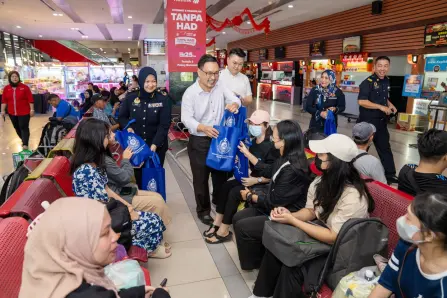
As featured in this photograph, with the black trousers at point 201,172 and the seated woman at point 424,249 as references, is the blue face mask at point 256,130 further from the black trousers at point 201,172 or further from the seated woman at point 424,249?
the seated woman at point 424,249

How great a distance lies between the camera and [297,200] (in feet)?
8.30

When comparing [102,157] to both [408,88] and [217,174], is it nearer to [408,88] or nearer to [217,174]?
[217,174]

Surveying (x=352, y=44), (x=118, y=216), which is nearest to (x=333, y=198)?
(x=118, y=216)

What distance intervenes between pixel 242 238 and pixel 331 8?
37.0ft

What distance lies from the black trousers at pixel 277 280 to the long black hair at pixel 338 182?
428 mm

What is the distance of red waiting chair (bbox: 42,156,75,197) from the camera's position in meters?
2.41

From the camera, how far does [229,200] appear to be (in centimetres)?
313

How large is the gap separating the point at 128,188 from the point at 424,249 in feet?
7.87

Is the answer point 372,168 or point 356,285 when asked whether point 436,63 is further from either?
point 356,285

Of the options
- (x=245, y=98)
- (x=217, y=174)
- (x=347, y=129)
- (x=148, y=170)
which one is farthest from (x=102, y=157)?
(x=347, y=129)

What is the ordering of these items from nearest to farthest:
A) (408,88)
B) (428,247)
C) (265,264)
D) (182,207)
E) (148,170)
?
(428,247) < (265,264) < (148,170) < (182,207) < (408,88)

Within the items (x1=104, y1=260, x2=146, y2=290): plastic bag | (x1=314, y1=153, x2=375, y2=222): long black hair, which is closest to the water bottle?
(x1=314, y1=153, x2=375, y2=222): long black hair

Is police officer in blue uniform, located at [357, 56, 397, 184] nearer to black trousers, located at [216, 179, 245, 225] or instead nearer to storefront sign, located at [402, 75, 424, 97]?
black trousers, located at [216, 179, 245, 225]

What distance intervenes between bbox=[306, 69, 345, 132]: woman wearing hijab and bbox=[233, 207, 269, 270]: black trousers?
2.92 metres
